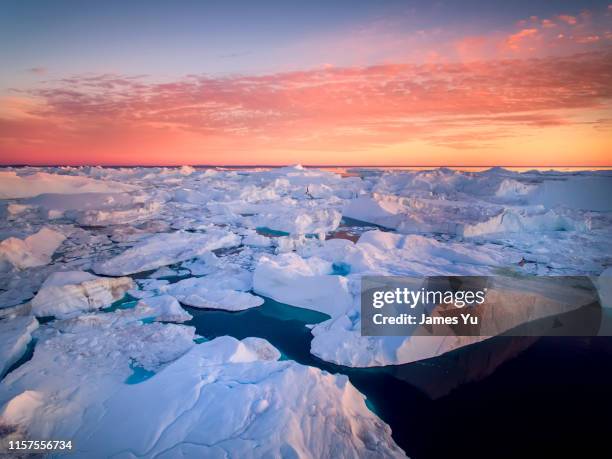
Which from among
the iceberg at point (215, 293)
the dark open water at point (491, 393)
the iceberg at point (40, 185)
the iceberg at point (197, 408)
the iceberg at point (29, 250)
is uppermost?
the iceberg at point (40, 185)

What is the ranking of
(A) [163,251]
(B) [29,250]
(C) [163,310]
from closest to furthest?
(C) [163,310]
(B) [29,250]
(A) [163,251]

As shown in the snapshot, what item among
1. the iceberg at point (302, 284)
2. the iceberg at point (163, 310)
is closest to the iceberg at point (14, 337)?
the iceberg at point (163, 310)

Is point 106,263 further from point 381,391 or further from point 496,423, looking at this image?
point 496,423

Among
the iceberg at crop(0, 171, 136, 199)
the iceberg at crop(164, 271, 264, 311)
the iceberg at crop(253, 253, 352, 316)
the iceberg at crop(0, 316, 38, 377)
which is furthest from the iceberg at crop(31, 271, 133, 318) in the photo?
the iceberg at crop(0, 171, 136, 199)

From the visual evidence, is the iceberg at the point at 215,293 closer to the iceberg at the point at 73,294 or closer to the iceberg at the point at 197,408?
the iceberg at the point at 73,294

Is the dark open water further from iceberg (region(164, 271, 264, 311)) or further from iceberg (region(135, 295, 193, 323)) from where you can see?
iceberg (region(164, 271, 264, 311))

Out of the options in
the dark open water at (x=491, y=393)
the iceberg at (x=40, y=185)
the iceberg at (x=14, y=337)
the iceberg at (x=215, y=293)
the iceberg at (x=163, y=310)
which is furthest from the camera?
the iceberg at (x=40, y=185)

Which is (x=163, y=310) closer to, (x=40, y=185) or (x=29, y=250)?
(x=29, y=250)

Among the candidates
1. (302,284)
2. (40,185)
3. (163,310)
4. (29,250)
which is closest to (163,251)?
(29,250)

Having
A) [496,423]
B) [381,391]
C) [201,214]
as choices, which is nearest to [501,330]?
[496,423]
